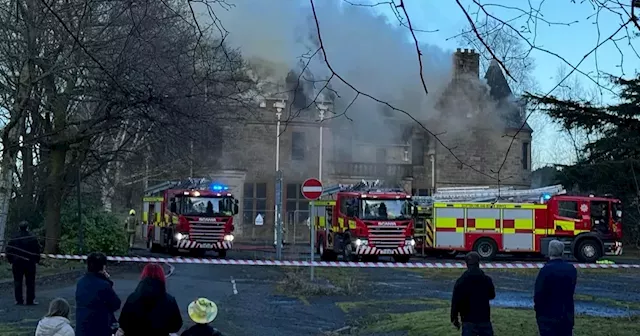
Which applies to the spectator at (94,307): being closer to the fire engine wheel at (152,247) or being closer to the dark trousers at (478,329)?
the dark trousers at (478,329)

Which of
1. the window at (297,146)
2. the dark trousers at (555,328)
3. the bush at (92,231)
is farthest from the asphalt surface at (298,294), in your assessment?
the window at (297,146)

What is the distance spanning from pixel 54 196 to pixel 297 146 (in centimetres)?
2186

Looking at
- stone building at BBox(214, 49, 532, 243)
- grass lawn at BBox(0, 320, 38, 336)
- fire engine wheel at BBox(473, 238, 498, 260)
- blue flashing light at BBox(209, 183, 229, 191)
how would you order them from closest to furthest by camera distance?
grass lawn at BBox(0, 320, 38, 336) < blue flashing light at BBox(209, 183, 229, 191) < fire engine wheel at BBox(473, 238, 498, 260) < stone building at BBox(214, 49, 532, 243)

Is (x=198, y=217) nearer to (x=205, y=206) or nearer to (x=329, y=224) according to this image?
(x=205, y=206)

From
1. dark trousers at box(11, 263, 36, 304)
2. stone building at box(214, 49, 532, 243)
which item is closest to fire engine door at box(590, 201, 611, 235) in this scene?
stone building at box(214, 49, 532, 243)

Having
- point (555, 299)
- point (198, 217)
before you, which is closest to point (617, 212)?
point (198, 217)

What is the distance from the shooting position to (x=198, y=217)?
30656 mm

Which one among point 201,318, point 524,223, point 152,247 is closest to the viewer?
point 201,318

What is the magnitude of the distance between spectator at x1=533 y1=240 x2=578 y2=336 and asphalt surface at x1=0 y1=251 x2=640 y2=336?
12.3 feet

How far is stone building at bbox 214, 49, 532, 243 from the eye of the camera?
122ft

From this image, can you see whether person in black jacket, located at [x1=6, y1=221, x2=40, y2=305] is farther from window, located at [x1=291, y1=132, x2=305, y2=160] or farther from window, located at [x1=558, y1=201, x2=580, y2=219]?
window, located at [x1=291, y1=132, x2=305, y2=160]

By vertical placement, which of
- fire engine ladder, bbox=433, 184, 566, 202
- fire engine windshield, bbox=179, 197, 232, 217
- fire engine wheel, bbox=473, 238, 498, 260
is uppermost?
fire engine ladder, bbox=433, 184, 566, 202

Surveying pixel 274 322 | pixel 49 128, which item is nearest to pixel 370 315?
pixel 274 322

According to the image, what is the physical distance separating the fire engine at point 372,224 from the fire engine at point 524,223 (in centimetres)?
310
